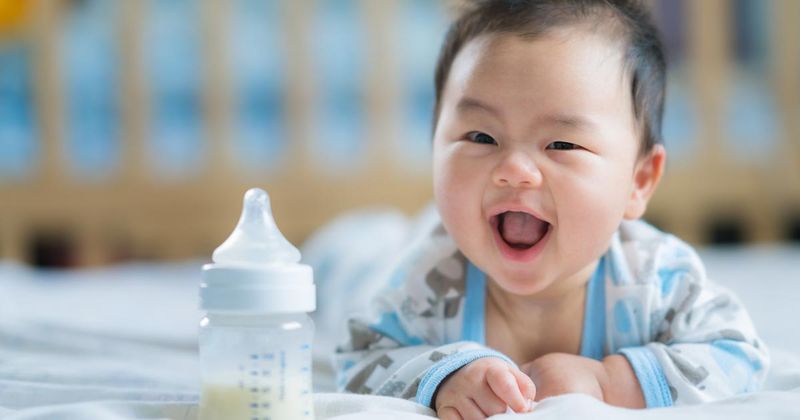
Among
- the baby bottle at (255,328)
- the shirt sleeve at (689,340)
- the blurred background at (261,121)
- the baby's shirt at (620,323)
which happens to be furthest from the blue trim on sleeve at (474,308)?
the blurred background at (261,121)

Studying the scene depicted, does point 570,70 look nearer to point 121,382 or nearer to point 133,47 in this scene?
point 121,382

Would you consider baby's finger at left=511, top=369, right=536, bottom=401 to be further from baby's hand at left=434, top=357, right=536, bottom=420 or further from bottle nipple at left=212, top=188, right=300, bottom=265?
bottle nipple at left=212, top=188, right=300, bottom=265

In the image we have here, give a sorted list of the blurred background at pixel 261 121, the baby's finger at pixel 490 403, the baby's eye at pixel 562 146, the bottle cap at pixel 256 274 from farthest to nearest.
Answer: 1. the blurred background at pixel 261 121
2. the baby's eye at pixel 562 146
3. the baby's finger at pixel 490 403
4. the bottle cap at pixel 256 274

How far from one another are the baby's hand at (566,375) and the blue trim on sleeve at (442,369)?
4 cm

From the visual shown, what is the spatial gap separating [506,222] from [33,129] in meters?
1.76

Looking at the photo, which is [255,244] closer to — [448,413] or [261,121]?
[448,413]

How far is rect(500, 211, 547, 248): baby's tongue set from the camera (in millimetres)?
724

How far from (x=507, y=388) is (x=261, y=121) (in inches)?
69.4

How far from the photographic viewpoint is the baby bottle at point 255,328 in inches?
19.8

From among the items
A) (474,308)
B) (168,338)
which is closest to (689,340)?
(474,308)

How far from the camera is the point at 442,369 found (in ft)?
2.12

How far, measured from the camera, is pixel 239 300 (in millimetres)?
500

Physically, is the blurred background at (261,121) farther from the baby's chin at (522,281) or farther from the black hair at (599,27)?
the baby's chin at (522,281)

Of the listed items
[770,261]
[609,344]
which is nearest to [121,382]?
[609,344]
